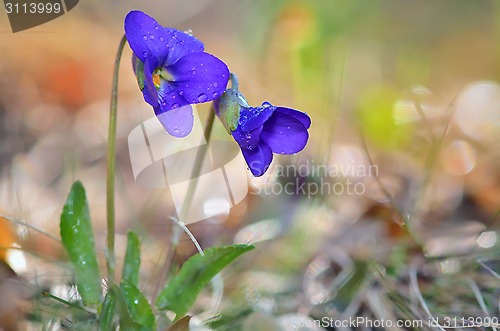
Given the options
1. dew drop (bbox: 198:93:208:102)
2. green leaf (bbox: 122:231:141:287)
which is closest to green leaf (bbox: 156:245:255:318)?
green leaf (bbox: 122:231:141:287)

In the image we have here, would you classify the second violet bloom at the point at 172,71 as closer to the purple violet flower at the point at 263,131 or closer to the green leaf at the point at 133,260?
the purple violet flower at the point at 263,131

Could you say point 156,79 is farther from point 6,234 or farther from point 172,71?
point 6,234

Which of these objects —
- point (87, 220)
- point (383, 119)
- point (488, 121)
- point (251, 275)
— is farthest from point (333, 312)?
point (488, 121)

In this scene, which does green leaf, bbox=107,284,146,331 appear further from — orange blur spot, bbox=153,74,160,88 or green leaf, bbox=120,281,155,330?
orange blur spot, bbox=153,74,160,88

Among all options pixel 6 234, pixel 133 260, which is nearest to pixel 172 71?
pixel 133 260

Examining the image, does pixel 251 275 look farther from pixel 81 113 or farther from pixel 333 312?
pixel 81 113

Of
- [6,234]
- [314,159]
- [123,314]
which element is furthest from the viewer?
[314,159]
